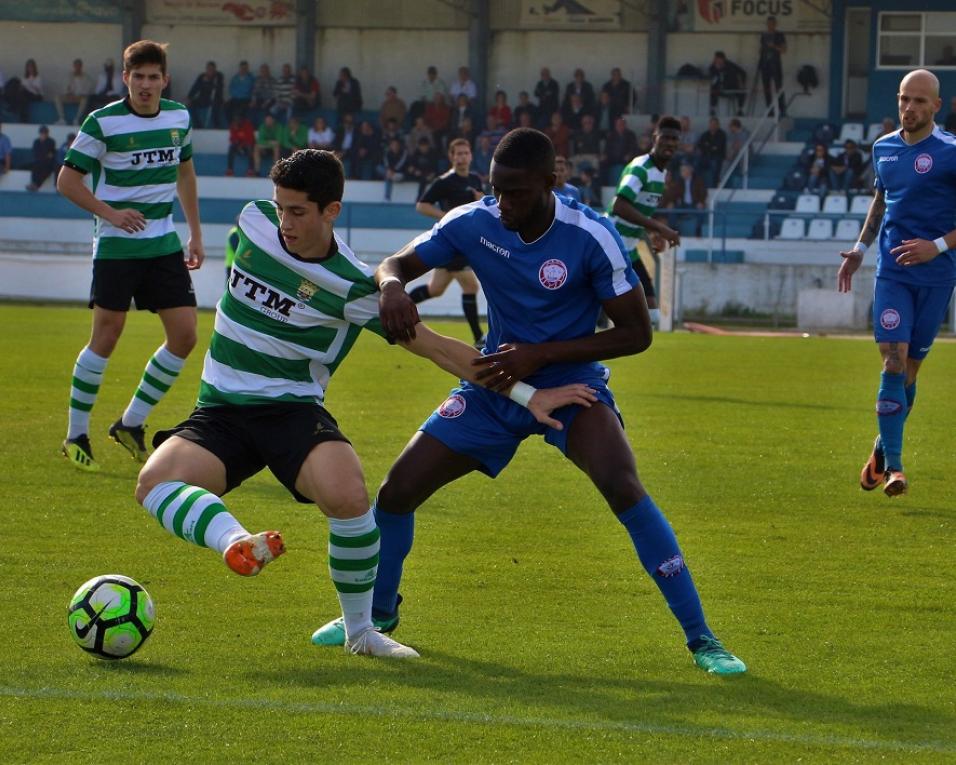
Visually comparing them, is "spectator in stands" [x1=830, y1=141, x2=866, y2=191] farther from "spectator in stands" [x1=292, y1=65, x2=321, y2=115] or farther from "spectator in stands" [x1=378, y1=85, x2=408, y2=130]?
"spectator in stands" [x1=292, y1=65, x2=321, y2=115]

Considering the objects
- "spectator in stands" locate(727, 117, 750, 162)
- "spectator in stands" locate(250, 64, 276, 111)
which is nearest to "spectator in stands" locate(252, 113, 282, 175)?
"spectator in stands" locate(250, 64, 276, 111)

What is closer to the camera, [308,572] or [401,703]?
[401,703]

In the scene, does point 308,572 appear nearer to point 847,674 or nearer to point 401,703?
point 401,703

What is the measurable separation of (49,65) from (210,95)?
5.42 metres

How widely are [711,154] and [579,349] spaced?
26374 millimetres

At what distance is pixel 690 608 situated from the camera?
196 inches

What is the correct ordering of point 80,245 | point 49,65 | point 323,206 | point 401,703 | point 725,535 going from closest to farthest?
point 401,703 < point 323,206 < point 725,535 < point 80,245 < point 49,65

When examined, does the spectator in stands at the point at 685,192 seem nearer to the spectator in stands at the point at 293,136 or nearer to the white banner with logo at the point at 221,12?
the spectator in stands at the point at 293,136

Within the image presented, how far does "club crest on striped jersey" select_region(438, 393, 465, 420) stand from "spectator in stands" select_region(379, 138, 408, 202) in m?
25.9

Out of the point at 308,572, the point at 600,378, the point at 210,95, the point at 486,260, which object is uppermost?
the point at 210,95

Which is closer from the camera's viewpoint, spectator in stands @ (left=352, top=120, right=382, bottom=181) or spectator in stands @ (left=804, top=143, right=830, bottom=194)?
spectator in stands @ (left=804, top=143, right=830, bottom=194)

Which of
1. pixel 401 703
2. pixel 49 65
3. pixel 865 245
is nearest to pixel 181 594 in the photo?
Result: pixel 401 703

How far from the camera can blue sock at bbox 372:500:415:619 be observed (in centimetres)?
530

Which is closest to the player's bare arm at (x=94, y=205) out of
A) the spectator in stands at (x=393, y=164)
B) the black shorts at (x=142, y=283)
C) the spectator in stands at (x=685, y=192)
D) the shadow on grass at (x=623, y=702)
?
the black shorts at (x=142, y=283)
